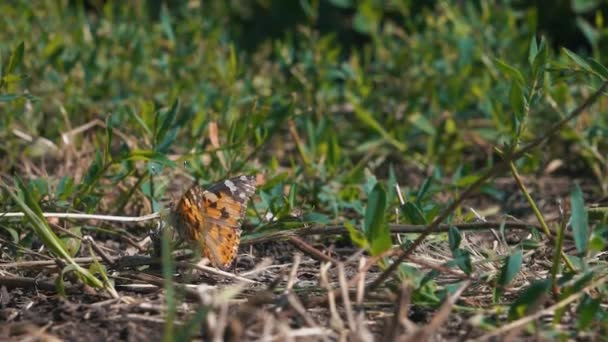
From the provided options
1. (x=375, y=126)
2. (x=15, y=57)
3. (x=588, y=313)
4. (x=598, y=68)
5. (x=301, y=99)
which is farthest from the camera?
(x=301, y=99)

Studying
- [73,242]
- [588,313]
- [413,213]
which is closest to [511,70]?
[413,213]

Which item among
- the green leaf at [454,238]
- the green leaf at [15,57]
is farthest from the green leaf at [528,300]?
the green leaf at [15,57]

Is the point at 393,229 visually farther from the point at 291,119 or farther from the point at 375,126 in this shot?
the point at 375,126

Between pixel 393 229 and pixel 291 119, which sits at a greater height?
pixel 291 119

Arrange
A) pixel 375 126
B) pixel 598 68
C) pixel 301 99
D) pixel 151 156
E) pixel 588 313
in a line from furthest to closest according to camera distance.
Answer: pixel 301 99, pixel 375 126, pixel 151 156, pixel 598 68, pixel 588 313

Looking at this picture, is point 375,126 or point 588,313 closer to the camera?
point 588,313

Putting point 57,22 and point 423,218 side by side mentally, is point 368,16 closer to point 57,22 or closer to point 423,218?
point 57,22
